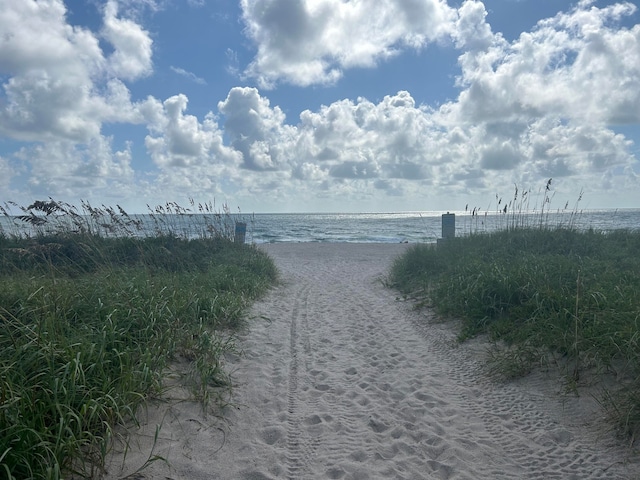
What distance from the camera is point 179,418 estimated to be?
3.82 m

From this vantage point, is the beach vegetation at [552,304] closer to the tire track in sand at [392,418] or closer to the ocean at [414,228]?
the tire track in sand at [392,418]

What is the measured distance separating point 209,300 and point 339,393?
276 cm

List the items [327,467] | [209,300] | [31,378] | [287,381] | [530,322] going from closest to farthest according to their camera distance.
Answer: [31,378] < [327,467] < [287,381] < [530,322] < [209,300]

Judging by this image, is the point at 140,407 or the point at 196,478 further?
the point at 140,407

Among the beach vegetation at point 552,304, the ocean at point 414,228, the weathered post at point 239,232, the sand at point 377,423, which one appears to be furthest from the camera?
the weathered post at point 239,232

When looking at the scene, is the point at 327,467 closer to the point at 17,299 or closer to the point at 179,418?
the point at 179,418

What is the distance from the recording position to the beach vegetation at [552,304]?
14.1 ft

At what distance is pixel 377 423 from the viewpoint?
4133mm

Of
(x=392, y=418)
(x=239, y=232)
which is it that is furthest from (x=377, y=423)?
(x=239, y=232)

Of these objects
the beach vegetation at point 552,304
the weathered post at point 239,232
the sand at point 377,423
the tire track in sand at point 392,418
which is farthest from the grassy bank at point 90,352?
the weathered post at point 239,232

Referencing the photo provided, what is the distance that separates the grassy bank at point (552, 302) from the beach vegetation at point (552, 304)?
11 millimetres

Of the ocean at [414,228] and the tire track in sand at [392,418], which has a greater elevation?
the ocean at [414,228]

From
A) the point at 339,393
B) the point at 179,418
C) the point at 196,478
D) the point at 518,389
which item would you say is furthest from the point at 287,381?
the point at 518,389

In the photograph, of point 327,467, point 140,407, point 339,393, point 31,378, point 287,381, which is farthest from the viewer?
point 287,381
